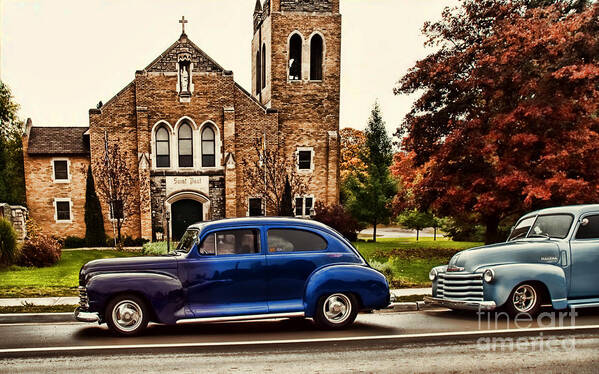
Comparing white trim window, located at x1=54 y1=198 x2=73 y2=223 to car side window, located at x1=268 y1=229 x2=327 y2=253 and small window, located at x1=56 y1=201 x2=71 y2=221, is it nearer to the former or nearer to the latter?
small window, located at x1=56 y1=201 x2=71 y2=221

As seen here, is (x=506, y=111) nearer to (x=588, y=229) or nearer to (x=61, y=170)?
(x=588, y=229)

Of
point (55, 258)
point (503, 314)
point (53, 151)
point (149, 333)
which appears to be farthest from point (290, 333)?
point (53, 151)

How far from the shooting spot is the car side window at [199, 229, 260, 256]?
26.8ft

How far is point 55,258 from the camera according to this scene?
19.8m

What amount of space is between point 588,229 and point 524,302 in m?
1.76

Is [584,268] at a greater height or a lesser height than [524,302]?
greater

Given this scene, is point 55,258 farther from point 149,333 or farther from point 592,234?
point 592,234

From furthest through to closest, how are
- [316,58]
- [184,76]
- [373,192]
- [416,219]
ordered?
[416,219], [316,58], [373,192], [184,76]

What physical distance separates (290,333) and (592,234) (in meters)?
5.60

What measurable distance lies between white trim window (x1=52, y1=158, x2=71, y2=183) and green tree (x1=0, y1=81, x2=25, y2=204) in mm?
20605

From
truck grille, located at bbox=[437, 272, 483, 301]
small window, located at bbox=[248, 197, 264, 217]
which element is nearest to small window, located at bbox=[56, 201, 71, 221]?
small window, located at bbox=[248, 197, 264, 217]

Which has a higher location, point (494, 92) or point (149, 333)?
point (494, 92)

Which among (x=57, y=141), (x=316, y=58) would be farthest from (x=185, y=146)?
(x=316, y=58)

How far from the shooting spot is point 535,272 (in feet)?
28.5
